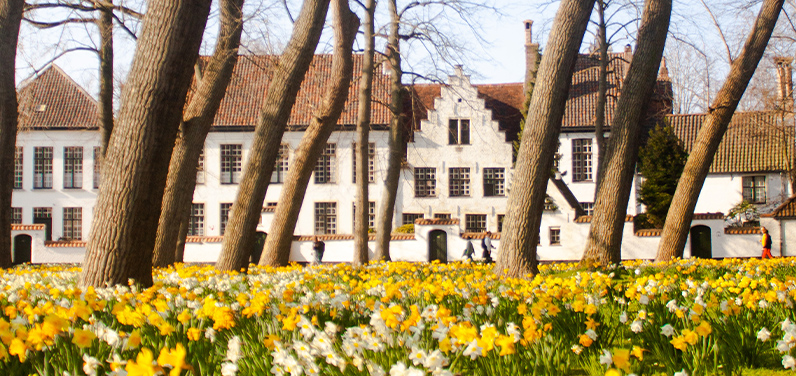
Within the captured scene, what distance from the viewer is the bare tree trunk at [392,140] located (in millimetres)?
18828

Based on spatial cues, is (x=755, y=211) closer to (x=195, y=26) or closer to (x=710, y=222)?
(x=710, y=222)

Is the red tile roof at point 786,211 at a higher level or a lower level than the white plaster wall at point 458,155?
lower

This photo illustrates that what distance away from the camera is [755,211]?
121 feet

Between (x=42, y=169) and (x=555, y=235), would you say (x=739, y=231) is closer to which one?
(x=555, y=235)

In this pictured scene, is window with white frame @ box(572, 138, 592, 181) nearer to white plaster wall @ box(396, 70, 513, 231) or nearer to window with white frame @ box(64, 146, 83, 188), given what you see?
white plaster wall @ box(396, 70, 513, 231)

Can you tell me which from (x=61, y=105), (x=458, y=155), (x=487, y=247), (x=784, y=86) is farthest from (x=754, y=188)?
(x=61, y=105)

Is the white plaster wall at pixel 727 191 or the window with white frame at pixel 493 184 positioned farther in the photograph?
the white plaster wall at pixel 727 191

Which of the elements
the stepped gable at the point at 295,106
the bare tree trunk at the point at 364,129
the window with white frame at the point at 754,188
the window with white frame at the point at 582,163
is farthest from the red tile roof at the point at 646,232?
the bare tree trunk at the point at 364,129

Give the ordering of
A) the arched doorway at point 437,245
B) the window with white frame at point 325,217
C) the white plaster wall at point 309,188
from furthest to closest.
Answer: the window with white frame at point 325,217 < the white plaster wall at point 309,188 < the arched doorway at point 437,245

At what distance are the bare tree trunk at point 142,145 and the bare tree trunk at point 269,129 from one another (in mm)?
4290

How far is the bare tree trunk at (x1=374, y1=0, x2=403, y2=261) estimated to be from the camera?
18.8 m

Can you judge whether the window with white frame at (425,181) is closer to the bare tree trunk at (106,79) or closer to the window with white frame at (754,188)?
the window with white frame at (754,188)

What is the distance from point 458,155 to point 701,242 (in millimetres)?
12962

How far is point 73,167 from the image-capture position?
125 feet
